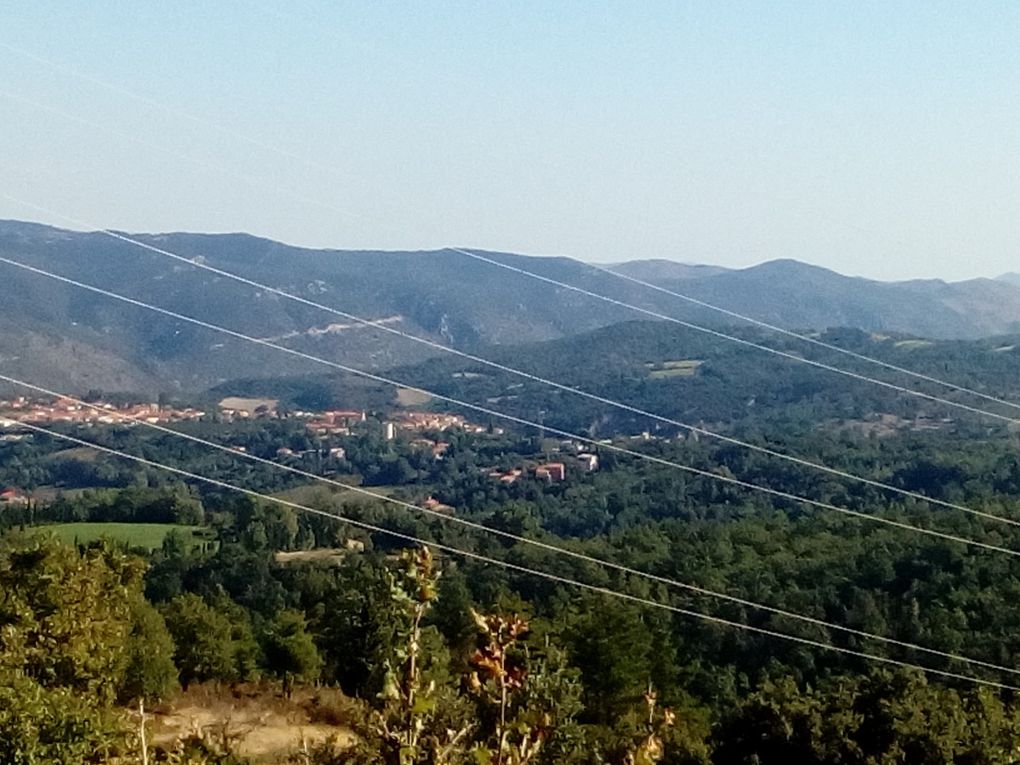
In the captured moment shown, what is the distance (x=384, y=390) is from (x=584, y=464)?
7192cm

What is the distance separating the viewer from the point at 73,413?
12988cm

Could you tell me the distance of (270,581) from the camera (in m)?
51.4

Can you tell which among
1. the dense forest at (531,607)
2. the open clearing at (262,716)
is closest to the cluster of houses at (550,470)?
the dense forest at (531,607)

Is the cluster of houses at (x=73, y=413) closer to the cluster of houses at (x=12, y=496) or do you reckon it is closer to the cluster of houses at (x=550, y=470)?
the cluster of houses at (x=12, y=496)

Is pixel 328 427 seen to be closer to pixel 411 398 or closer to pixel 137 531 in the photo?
pixel 411 398

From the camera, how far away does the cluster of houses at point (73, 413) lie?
4828 inches

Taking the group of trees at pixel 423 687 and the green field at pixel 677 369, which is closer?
the group of trees at pixel 423 687

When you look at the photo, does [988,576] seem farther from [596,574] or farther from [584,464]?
[584,464]

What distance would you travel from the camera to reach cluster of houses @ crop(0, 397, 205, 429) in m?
123

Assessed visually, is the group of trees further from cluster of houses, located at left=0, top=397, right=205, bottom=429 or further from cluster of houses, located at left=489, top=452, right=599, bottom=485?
cluster of houses, located at left=0, top=397, right=205, bottom=429

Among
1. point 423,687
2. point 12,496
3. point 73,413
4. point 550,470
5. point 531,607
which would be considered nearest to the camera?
point 423,687

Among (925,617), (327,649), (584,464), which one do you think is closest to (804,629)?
(925,617)

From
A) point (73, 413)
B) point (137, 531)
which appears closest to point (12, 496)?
point (137, 531)

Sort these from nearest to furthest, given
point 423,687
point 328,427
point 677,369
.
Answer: point 423,687, point 328,427, point 677,369
